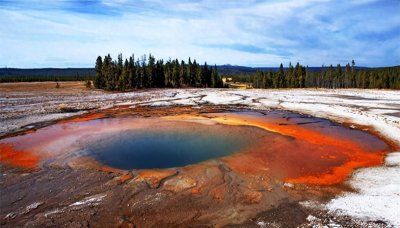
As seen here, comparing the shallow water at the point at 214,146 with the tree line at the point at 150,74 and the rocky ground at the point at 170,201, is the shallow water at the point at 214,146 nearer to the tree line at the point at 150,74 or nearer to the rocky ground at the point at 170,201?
the rocky ground at the point at 170,201

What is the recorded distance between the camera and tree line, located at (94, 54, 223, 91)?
77.8m

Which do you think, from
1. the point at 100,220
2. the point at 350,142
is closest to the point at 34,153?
the point at 100,220

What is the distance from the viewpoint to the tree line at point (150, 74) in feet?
255

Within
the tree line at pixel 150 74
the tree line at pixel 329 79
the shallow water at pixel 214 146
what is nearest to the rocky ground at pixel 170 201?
the shallow water at pixel 214 146

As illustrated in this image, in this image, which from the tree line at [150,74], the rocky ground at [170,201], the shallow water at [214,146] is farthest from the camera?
the tree line at [150,74]

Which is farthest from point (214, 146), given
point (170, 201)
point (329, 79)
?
point (329, 79)

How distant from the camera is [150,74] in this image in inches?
3484

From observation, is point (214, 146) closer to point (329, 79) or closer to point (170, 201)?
point (170, 201)

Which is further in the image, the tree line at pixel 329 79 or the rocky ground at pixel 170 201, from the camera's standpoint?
the tree line at pixel 329 79

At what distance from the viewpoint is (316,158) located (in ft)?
54.6

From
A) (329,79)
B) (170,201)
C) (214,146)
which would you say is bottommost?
(170,201)

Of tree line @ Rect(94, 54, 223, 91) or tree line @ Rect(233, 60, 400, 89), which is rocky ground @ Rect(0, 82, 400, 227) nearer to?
tree line @ Rect(94, 54, 223, 91)

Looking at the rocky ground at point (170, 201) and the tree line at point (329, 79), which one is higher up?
the tree line at point (329, 79)

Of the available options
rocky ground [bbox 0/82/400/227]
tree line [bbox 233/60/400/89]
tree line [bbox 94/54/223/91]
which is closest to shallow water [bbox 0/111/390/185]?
rocky ground [bbox 0/82/400/227]
